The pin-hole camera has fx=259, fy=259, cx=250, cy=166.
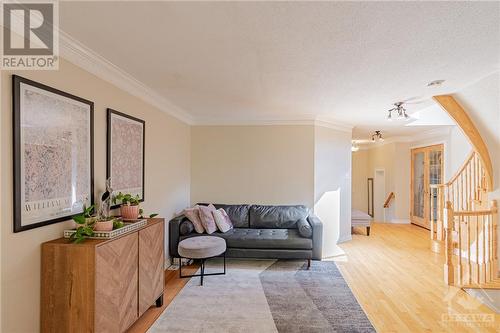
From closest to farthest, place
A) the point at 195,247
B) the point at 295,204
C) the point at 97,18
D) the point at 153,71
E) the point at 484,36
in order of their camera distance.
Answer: the point at 97,18, the point at 484,36, the point at 153,71, the point at 195,247, the point at 295,204

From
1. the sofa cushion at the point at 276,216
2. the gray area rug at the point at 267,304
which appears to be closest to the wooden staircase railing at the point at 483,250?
the gray area rug at the point at 267,304

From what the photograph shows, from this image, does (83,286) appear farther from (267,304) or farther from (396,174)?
(396,174)

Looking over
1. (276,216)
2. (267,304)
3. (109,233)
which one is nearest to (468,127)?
(276,216)

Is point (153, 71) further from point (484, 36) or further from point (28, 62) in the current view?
point (484, 36)

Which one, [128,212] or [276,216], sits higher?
[128,212]

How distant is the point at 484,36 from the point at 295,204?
→ 11.7 ft

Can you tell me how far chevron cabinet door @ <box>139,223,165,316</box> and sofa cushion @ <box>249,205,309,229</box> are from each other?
6.76ft

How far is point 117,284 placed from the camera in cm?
207

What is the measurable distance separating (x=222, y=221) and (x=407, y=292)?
267 cm

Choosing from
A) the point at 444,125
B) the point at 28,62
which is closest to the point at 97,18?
the point at 28,62

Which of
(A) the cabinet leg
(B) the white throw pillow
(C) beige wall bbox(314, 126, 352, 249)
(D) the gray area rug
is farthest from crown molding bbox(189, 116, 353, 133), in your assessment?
(A) the cabinet leg

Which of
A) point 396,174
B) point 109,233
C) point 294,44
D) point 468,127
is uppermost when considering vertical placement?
point 294,44

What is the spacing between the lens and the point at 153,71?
107 inches

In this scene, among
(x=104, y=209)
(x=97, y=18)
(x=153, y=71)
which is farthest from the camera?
(x=153, y=71)
